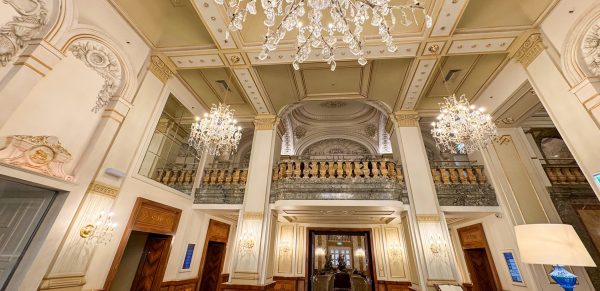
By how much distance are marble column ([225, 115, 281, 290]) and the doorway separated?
5992 mm

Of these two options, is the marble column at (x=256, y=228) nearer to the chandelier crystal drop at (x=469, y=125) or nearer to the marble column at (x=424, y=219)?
the marble column at (x=424, y=219)

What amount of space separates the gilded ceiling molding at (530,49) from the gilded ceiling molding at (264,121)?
253 inches

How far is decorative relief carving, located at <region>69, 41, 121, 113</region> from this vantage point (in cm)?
396

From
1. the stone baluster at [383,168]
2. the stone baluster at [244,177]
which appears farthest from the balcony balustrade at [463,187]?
the stone baluster at [244,177]

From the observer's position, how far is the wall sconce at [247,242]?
5801mm

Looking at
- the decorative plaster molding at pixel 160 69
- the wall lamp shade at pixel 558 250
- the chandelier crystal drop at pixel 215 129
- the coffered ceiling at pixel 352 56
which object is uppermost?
the coffered ceiling at pixel 352 56

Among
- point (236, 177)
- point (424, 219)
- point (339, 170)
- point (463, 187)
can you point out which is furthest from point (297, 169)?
point (463, 187)

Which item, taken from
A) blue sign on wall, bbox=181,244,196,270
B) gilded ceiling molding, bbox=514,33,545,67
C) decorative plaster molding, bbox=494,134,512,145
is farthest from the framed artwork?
blue sign on wall, bbox=181,244,196,270

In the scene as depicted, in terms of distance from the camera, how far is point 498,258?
597 cm

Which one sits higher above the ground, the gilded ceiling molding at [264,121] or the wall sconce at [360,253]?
the gilded ceiling molding at [264,121]

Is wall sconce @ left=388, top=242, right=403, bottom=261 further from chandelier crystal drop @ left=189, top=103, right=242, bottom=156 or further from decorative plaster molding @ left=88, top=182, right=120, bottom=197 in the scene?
decorative plaster molding @ left=88, top=182, right=120, bottom=197

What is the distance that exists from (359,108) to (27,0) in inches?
364

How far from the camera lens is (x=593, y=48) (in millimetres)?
3654

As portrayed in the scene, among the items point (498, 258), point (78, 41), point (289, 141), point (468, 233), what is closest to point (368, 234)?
point (468, 233)
